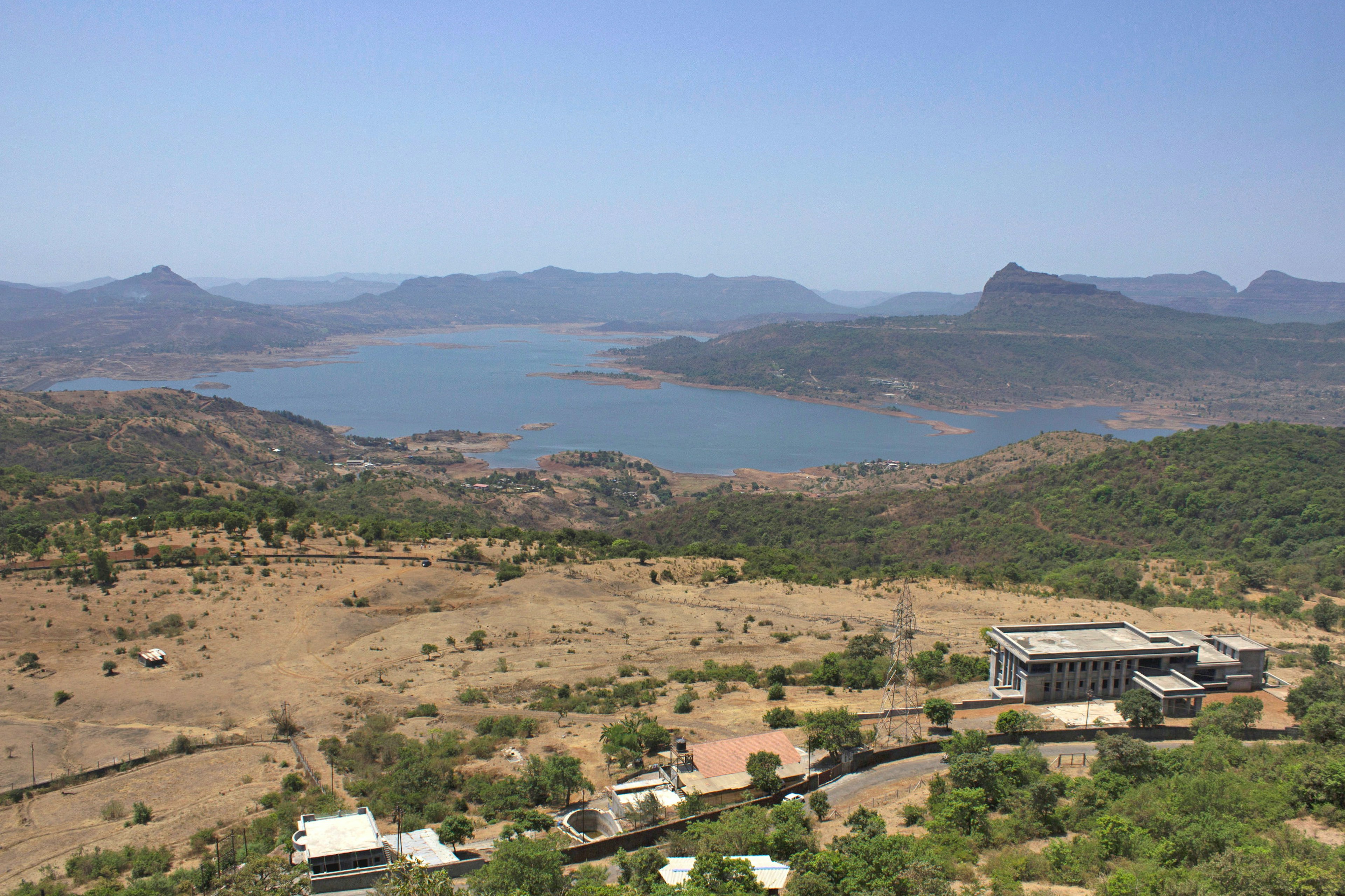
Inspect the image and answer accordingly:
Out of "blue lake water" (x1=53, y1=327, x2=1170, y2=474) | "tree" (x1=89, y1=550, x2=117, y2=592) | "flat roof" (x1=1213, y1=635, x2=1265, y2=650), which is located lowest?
"blue lake water" (x1=53, y1=327, x2=1170, y2=474)

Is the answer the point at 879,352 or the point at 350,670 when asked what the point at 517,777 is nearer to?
the point at 350,670

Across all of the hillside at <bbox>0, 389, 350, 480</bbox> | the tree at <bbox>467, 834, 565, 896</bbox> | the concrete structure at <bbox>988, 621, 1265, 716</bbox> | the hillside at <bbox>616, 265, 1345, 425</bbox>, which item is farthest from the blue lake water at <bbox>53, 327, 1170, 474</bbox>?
the tree at <bbox>467, 834, 565, 896</bbox>

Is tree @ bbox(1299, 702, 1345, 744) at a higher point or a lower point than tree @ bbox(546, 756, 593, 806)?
higher

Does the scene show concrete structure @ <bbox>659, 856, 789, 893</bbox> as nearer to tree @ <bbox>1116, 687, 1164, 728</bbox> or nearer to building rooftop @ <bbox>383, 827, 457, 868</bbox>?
building rooftop @ <bbox>383, 827, 457, 868</bbox>

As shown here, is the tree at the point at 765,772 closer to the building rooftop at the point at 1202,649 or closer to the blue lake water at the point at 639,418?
the building rooftop at the point at 1202,649

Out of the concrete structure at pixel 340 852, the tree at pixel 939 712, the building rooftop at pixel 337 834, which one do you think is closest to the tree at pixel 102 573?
the building rooftop at pixel 337 834

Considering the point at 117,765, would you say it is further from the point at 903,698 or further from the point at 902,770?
the point at 903,698
